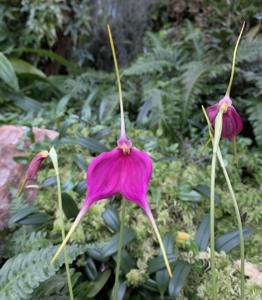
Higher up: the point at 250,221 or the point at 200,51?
the point at 200,51

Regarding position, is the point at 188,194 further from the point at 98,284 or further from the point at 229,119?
the point at 229,119

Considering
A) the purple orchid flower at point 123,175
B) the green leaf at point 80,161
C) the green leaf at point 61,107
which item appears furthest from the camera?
the green leaf at point 61,107

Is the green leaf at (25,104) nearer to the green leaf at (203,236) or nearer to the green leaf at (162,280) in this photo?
the green leaf at (203,236)

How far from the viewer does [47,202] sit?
6.56 ft

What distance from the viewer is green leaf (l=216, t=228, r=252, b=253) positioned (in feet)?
5.45

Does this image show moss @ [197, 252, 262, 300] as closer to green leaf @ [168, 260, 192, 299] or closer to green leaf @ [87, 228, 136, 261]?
green leaf @ [168, 260, 192, 299]

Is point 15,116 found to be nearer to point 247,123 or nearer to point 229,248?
point 247,123

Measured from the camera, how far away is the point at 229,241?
5.50 ft

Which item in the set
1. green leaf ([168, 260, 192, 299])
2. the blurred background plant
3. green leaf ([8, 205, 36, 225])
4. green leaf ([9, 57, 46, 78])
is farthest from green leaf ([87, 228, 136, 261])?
green leaf ([9, 57, 46, 78])

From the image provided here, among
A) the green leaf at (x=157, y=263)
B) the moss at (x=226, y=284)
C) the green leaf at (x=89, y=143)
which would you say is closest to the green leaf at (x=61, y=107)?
the green leaf at (x=89, y=143)

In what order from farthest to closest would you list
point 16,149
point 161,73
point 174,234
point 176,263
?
point 161,73 < point 16,149 < point 174,234 < point 176,263

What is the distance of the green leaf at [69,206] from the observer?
1835mm

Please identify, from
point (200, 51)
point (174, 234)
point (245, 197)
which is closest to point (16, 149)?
point (174, 234)

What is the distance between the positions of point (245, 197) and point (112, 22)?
276 centimetres
